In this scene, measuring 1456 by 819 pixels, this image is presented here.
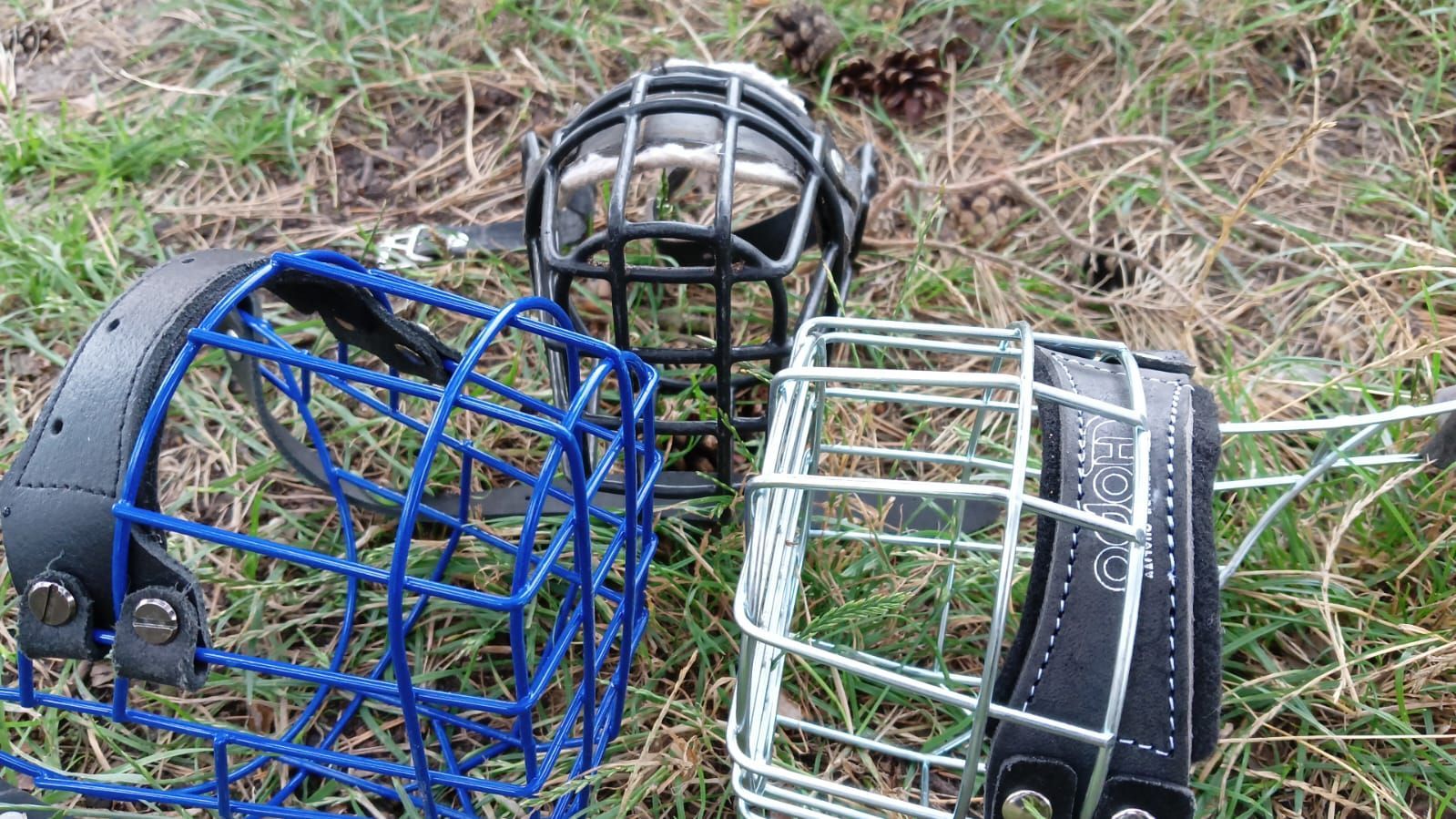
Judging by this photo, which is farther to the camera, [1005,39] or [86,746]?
→ [1005,39]

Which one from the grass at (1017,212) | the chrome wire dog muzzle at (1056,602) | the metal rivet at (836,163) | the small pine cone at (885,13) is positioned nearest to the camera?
the chrome wire dog muzzle at (1056,602)

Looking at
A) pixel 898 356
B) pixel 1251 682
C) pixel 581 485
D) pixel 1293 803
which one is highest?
pixel 581 485

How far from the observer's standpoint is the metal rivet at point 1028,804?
3.22 feet

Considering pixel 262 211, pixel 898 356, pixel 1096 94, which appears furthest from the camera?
pixel 1096 94

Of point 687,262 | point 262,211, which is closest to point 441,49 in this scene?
point 262,211

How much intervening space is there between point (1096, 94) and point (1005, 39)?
29 centimetres

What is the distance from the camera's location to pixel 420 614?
5.30 feet

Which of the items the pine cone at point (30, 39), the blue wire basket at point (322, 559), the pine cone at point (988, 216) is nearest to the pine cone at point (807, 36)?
the pine cone at point (988, 216)

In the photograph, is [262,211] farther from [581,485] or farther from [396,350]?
[581,485]

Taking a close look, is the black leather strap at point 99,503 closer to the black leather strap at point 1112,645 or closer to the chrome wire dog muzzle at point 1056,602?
the chrome wire dog muzzle at point 1056,602

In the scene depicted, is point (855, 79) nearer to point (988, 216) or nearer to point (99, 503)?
point (988, 216)

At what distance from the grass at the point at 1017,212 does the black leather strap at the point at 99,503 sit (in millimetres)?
481

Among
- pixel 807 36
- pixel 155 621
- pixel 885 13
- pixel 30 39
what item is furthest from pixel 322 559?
pixel 30 39

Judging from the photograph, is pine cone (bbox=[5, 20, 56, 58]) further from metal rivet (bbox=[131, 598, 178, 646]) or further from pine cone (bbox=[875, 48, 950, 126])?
metal rivet (bbox=[131, 598, 178, 646])
